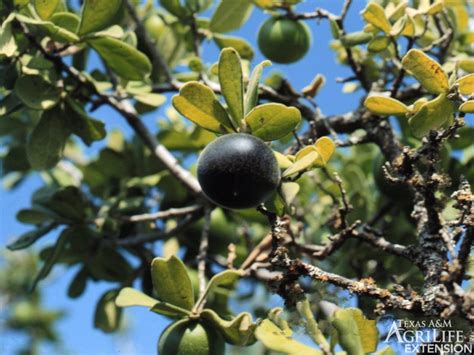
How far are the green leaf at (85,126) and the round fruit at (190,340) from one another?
115cm

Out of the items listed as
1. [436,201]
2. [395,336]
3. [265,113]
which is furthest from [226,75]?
[395,336]

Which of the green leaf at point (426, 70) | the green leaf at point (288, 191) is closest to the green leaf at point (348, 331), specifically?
the green leaf at point (288, 191)

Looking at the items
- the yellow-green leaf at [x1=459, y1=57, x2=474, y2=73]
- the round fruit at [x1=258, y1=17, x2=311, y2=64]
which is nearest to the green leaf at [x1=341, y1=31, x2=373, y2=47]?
the round fruit at [x1=258, y1=17, x2=311, y2=64]

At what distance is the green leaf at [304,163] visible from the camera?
6.81 feet

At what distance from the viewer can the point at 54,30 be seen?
8.99ft

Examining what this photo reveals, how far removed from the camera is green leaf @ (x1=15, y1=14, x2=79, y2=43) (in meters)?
2.65

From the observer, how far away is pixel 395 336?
2.14 metres

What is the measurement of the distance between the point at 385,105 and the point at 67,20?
1.35 meters

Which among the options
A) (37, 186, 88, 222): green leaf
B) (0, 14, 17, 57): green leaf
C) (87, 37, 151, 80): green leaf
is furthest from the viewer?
(37, 186, 88, 222): green leaf

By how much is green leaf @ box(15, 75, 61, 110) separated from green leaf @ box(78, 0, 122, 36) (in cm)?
30

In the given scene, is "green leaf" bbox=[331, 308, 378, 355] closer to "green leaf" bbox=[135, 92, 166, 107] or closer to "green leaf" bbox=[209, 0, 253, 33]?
"green leaf" bbox=[135, 92, 166, 107]

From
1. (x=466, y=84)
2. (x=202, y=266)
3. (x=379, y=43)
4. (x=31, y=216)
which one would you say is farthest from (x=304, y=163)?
(x=31, y=216)

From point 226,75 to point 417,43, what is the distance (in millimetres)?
1588

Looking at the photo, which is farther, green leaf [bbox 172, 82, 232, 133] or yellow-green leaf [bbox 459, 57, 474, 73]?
yellow-green leaf [bbox 459, 57, 474, 73]
